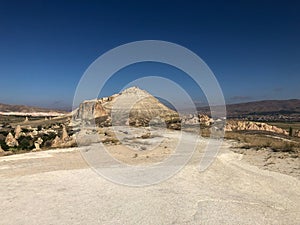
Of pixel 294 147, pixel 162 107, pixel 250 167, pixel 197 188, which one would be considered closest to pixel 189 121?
pixel 162 107

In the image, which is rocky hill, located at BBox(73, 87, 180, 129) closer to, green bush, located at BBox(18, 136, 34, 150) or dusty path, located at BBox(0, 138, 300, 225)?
green bush, located at BBox(18, 136, 34, 150)

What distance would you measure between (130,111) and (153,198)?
1119 inches

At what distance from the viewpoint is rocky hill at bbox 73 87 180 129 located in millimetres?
34125

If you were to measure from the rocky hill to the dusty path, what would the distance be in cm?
2063

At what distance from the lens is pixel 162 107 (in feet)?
143

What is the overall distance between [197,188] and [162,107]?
34910mm

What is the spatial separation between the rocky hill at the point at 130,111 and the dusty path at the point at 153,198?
20625 mm

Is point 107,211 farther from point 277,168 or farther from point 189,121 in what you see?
point 189,121

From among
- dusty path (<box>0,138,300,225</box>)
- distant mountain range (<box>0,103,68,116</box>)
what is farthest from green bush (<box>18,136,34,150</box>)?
distant mountain range (<box>0,103,68,116</box>)

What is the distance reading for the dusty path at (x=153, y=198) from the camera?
6531 mm

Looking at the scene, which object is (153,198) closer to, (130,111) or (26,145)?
(26,145)

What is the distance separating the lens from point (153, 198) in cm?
791

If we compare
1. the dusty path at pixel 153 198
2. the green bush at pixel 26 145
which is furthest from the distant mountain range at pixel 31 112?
the dusty path at pixel 153 198

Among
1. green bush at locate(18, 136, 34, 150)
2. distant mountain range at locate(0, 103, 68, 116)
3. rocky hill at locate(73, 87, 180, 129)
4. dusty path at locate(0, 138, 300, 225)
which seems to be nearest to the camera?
dusty path at locate(0, 138, 300, 225)
